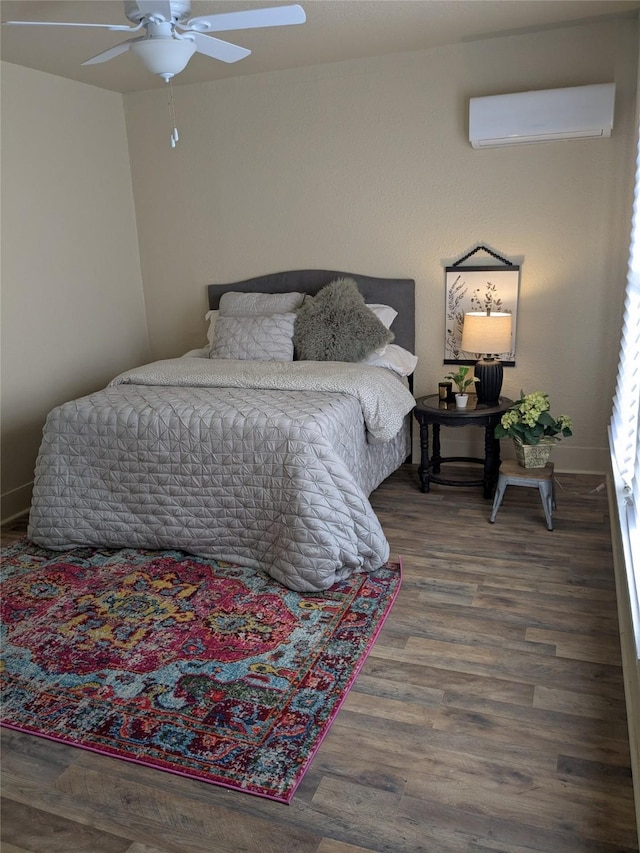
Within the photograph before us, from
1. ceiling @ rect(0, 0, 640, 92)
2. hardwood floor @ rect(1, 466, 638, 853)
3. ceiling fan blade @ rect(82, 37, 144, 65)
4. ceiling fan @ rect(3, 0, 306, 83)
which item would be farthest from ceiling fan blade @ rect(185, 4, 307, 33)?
hardwood floor @ rect(1, 466, 638, 853)

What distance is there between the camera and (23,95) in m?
3.91

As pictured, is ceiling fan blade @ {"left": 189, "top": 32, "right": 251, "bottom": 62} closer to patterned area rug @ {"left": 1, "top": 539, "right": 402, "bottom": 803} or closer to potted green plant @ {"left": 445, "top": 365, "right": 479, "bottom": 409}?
potted green plant @ {"left": 445, "top": 365, "right": 479, "bottom": 409}

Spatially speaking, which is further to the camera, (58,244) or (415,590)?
(58,244)

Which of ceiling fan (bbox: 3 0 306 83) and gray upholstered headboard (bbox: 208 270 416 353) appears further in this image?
gray upholstered headboard (bbox: 208 270 416 353)

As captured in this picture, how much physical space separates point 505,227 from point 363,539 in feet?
6.95

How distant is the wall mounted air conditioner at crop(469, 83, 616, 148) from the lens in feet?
11.6

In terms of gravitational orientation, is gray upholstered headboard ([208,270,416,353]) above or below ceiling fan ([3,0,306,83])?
below

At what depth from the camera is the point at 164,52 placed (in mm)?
2520

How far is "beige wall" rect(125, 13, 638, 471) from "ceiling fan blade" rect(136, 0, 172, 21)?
197cm

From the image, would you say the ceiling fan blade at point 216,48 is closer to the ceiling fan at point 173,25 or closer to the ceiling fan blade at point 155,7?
the ceiling fan at point 173,25

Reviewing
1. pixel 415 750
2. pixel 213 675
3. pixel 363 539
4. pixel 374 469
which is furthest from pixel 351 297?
pixel 415 750

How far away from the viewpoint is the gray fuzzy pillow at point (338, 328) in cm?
394

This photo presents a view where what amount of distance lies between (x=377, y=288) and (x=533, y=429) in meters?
1.45

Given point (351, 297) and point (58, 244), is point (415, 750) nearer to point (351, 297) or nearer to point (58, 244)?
point (351, 297)
